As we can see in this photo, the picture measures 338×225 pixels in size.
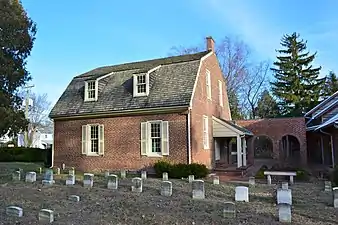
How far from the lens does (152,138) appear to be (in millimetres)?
20031

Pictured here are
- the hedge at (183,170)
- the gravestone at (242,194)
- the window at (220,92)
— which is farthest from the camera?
the window at (220,92)

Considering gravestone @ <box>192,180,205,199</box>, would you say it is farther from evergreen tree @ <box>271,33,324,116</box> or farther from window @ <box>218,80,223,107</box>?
evergreen tree @ <box>271,33,324,116</box>

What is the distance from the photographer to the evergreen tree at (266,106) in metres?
47.2

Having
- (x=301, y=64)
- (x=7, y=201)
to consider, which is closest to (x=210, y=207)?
(x=7, y=201)

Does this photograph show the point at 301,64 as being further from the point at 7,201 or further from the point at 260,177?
the point at 7,201

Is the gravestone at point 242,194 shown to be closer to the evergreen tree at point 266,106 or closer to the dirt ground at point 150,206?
the dirt ground at point 150,206

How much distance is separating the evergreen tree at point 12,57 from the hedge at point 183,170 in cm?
898

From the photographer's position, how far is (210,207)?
9.09m

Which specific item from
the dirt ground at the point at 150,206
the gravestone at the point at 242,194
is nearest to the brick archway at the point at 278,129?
the dirt ground at the point at 150,206

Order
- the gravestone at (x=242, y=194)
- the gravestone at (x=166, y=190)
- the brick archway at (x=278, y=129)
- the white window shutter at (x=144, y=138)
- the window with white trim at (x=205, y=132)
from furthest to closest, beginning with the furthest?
1. the brick archway at (x=278, y=129)
2. the window with white trim at (x=205, y=132)
3. the white window shutter at (x=144, y=138)
4. the gravestone at (x=166, y=190)
5. the gravestone at (x=242, y=194)

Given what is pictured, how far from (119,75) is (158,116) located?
5131 mm

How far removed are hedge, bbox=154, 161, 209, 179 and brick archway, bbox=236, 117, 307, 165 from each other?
9246 millimetres

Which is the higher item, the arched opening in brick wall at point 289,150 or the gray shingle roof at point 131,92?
the gray shingle roof at point 131,92

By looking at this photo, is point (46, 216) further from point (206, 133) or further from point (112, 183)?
point (206, 133)
